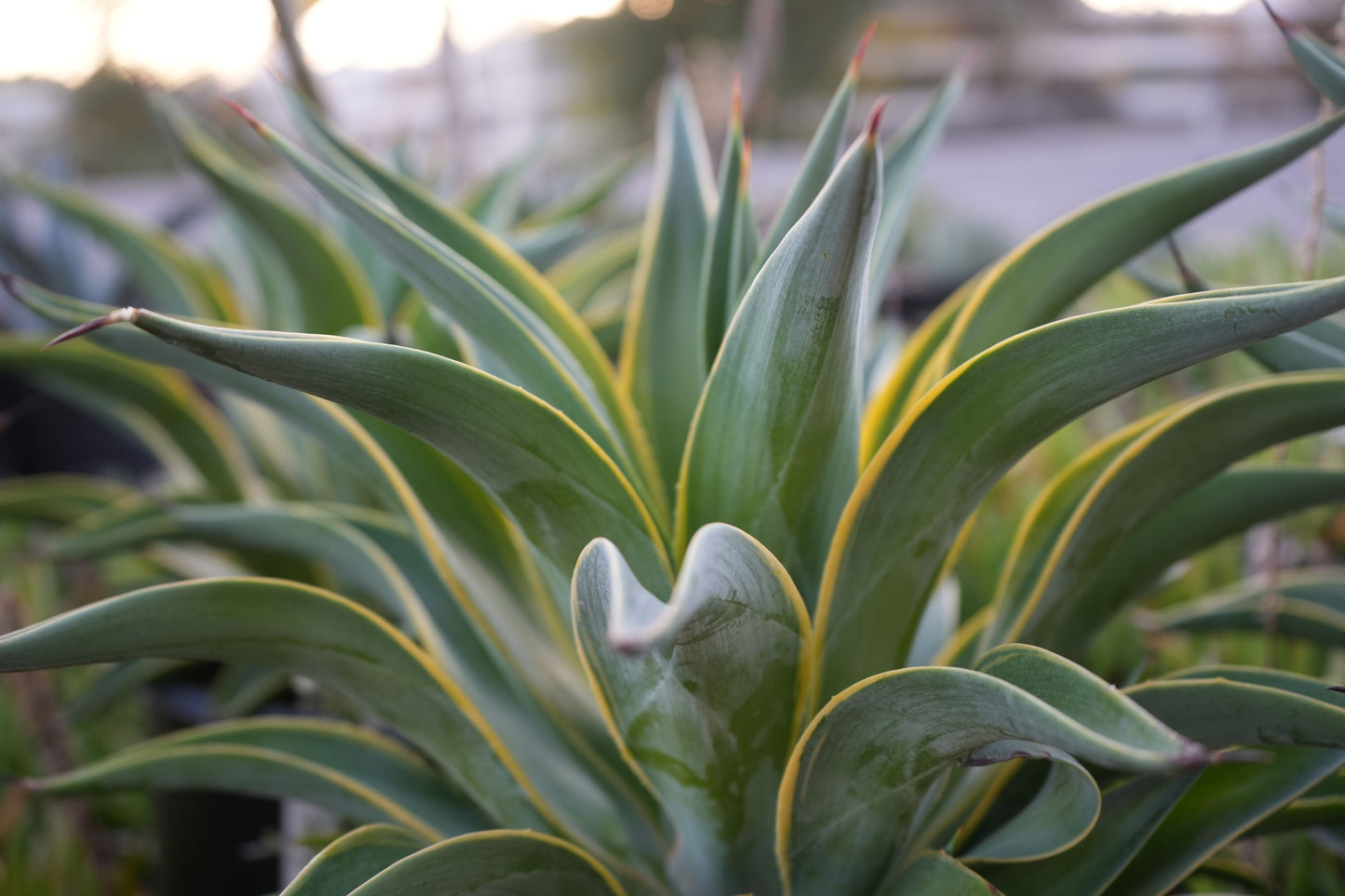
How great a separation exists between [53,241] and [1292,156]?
70.0 inches

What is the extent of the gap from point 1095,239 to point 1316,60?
0.14 m

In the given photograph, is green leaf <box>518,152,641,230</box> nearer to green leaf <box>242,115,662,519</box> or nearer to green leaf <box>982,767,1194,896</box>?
green leaf <box>242,115,662,519</box>

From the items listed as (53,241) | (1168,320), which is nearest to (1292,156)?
(1168,320)

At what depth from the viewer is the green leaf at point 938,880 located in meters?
0.37

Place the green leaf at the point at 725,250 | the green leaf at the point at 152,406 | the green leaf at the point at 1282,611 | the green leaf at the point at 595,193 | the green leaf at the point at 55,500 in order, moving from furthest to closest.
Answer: the green leaf at the point at 595,193 → the green leaf at the point at 55,500 → the green leaf at the point at 152,406 → the green leaf at the point at 1282,611 → the green leaf at the point at 725,250

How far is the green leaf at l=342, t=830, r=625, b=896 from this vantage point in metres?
0.38

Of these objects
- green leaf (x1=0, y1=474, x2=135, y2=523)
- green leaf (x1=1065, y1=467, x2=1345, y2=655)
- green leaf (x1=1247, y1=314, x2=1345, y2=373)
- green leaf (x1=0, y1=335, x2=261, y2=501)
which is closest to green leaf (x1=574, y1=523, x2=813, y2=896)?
green leaf (x1=1065, y1=467, x2=1345, y2=655)

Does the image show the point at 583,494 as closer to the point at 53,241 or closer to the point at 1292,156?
the point at 1292,156

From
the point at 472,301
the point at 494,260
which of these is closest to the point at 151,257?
the point at 494,260

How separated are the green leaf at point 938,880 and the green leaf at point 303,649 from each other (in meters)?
0.19

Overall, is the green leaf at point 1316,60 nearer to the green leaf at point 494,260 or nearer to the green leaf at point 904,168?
the green leaf at point 904,168

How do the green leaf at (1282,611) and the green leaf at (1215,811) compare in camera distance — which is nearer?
the green leaf at (1215,811)

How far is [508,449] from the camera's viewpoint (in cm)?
38

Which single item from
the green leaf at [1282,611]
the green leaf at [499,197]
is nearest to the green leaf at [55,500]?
the green leaf at [499,197]
